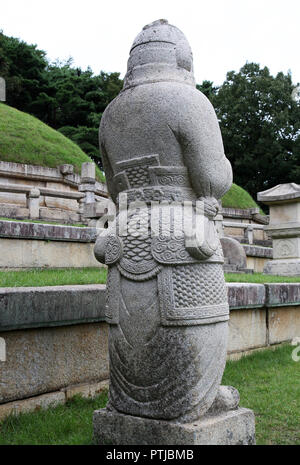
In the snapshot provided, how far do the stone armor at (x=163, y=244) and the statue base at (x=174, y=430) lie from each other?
1.9 inches

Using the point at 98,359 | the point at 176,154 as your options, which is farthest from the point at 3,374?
the point at 176,154

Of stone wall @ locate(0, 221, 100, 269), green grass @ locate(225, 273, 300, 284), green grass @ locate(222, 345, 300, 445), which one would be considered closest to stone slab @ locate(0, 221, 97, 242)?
stone wall @ locate(0, 221, 100, 269)

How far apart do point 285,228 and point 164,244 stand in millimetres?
5360

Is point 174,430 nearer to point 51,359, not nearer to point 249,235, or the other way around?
point 51,359

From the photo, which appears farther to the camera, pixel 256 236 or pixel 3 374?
pixel 256 236

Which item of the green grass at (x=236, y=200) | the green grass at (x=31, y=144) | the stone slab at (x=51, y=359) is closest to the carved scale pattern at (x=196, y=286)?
the stone slab at (x=51, y=359)

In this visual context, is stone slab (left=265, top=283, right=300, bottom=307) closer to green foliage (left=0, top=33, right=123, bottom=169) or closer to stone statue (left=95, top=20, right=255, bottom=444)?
stone statue (left=95, top=20, right=255, bottom=444)

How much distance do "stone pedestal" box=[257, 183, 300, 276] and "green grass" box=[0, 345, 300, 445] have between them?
10.4 feet

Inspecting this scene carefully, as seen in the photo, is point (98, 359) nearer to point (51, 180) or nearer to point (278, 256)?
point (278, 256)

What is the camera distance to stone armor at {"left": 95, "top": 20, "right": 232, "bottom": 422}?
2.16 meters

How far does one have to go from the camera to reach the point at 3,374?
2.68 meters

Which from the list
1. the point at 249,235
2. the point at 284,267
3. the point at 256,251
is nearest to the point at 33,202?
the point at 256,251
